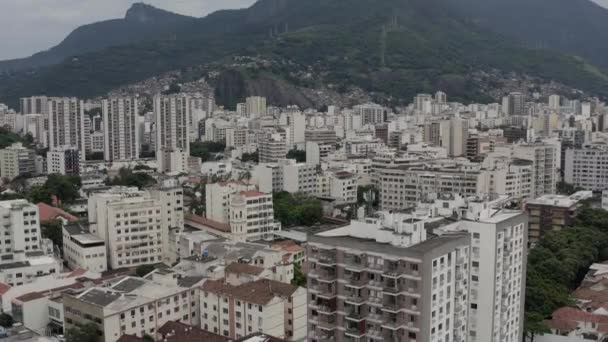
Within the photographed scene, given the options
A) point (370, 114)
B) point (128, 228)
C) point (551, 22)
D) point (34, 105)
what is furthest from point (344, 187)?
point (551, 22)

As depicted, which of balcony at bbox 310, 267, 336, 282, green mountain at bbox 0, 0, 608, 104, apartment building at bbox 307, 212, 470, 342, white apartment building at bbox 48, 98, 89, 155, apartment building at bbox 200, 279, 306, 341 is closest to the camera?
apartment building at bbox 307, 212, 470, 342

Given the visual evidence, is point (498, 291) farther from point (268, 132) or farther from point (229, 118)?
point (229, 118)

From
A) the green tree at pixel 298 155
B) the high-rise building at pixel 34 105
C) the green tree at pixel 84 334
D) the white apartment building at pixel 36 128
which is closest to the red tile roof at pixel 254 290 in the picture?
the green tree at pixel 84 334

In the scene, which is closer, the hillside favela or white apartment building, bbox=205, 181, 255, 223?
the hillside favela

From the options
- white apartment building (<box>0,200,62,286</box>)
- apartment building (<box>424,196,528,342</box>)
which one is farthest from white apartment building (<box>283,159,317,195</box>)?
apartment building (<box>424,196,528,342</box>)

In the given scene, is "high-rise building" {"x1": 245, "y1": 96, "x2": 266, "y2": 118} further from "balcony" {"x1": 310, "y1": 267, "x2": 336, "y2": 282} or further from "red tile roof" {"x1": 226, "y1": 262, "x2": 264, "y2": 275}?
"balcony" {"x1": 310, "y1": 267, "x2": 336, "y2": 282}

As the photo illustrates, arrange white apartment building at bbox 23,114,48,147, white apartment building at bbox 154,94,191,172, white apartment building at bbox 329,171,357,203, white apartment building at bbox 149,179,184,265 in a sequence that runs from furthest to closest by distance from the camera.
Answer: white apartment building at bbox 23,114,48,147 → white apartment building at bbox 154,94,191,172 → white apartment building at bbox 329,171,357,203 → white apartment building at bbox 149,179,184,265

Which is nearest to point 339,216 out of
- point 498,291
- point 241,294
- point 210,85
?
point 241,294

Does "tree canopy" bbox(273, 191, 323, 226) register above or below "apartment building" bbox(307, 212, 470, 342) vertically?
below
